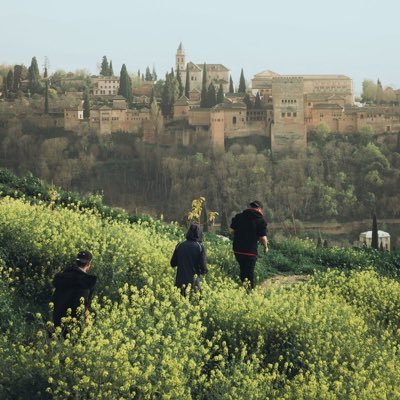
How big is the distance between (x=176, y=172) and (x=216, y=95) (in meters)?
9.30

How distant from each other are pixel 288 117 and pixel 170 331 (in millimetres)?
51767

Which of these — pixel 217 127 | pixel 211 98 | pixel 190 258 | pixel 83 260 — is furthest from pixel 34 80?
pixel 83 260

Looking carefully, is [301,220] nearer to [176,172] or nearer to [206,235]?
[176,172]

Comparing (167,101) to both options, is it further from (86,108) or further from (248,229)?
Result: (248,229)

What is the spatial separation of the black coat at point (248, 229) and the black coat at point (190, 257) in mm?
926

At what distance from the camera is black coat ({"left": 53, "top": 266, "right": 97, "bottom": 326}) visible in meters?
6.35

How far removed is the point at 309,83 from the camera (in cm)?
7000

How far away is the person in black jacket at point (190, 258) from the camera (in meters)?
7.69

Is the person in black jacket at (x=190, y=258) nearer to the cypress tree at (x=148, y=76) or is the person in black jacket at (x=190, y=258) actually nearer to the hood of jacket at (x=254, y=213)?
the hood of jacket at (x=254, y=213)

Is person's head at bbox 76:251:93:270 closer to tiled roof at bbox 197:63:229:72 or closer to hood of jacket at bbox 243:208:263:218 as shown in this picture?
hood of jacket at bbox 243:208:263:218

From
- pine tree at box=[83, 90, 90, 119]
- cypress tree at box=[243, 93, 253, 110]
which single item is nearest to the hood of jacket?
cypress tree at box=[243, 93, 253, 110]

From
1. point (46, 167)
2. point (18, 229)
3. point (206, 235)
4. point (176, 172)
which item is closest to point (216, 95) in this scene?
point (176, 172)

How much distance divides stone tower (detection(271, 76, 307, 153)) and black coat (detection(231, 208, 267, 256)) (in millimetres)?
48727

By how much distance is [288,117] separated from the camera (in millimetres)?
57562
